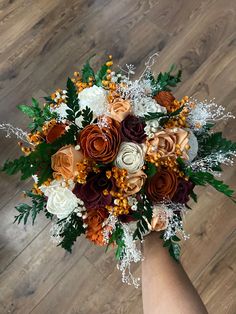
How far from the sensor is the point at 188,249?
1490 millimetres

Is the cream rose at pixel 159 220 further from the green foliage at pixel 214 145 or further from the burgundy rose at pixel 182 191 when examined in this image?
the green foliage at pixel 214 145

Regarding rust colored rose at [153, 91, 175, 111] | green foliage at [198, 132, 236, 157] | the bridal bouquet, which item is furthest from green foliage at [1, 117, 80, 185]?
green foliage at [198, 132, 236, 157]

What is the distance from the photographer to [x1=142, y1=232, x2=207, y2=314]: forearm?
37.8 inches

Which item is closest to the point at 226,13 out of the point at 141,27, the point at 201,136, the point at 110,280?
the point at 141,27

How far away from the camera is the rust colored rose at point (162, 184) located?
2.82 feet

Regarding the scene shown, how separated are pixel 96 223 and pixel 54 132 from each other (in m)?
0.23

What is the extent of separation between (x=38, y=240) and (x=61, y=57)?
2.77 feet

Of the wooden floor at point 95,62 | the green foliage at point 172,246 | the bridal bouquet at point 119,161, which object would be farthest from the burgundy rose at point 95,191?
the wooden floor at point 95,62

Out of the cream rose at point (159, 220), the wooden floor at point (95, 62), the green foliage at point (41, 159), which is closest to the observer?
the green foliage at point (41, 159)

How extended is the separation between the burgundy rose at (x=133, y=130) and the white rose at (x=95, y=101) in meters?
0.06

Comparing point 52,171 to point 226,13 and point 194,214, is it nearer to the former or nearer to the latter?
point 194,214

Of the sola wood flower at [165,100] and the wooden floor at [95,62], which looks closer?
the sola wood flower at [165,100]

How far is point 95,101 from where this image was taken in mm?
877

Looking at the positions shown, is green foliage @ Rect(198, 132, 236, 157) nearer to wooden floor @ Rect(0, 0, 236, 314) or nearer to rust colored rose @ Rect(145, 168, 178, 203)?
rust colored rose @ Rect(145, 168, 178, 203)
